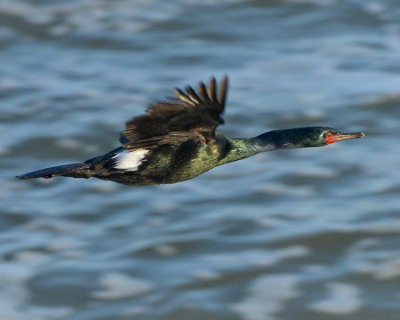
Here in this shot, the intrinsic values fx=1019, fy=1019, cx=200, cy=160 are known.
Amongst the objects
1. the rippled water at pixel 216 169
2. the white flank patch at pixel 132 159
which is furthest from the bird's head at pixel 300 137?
the rippled water at pixel 216 169

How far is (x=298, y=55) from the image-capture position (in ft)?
50.5

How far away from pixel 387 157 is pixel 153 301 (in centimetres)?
396

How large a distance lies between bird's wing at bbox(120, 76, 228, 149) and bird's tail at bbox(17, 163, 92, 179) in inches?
19.0

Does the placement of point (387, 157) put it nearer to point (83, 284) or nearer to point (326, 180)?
point (326, 180)

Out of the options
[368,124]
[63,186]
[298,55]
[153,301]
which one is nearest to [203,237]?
[153,301]

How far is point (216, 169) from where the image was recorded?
12.9 meters

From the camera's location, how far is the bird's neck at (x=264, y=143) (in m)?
6.17

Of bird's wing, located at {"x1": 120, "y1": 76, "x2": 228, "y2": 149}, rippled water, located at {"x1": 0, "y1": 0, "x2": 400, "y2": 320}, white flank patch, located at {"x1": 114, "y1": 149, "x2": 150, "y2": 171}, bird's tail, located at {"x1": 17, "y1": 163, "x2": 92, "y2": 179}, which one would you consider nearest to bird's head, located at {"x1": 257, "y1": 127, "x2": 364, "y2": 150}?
bird's wing, located at {"x1": 120, "y1": 76, "x2": 228, "y2": 149}

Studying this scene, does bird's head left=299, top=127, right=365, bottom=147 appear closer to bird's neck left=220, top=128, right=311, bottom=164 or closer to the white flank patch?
bird's neck left=220, top=128, right=311, bottom=164

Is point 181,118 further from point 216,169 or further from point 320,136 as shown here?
point 216,169

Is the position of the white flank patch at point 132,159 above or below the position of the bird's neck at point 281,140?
below

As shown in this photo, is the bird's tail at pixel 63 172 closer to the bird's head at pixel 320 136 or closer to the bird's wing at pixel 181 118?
the bird's wing at pixel 181 118

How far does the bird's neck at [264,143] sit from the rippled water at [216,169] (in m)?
4.33

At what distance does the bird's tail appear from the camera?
5.92 meters
